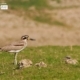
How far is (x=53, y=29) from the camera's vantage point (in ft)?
123

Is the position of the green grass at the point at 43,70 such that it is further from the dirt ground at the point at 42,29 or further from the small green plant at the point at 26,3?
the small green plant at the point at 26,3

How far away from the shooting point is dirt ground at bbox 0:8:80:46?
32.5m

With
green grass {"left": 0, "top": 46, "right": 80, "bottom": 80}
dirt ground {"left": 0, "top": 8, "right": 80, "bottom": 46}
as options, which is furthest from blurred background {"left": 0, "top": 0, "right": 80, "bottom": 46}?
green grass {"left": 0, "top": 46, "right": 80, "bottom": 80}

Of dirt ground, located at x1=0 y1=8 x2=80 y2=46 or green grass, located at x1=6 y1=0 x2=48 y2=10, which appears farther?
green grass, located at x1=6 y1=0 x2=48 y2=10

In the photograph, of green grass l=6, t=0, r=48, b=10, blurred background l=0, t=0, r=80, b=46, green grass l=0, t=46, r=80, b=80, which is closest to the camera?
green grass l=0, t=46, r=80, b=80

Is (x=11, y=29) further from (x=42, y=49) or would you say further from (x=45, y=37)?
(x=42, y=49)

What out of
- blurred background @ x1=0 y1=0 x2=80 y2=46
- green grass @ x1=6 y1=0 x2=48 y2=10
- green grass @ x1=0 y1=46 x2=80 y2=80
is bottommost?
green grass @ x1=6 y1=0 x2=48 y2=10

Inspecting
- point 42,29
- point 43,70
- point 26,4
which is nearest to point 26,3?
point 26,4

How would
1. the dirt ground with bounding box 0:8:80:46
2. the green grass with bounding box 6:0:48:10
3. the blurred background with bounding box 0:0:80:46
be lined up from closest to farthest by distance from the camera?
the dirt ground with bounding box 0:8:80:46
the blurred background with bounding box 0:0:80:46
the green grass with bounding box 6:0:48:10

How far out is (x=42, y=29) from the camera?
37000 millimetres

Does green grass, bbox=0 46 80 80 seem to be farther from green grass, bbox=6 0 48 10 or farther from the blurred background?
green grass, bbox=6 0 48 10

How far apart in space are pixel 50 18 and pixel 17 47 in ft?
89.2

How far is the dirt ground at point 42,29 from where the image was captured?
32469 mm

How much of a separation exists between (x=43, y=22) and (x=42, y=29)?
3051 millimetres
